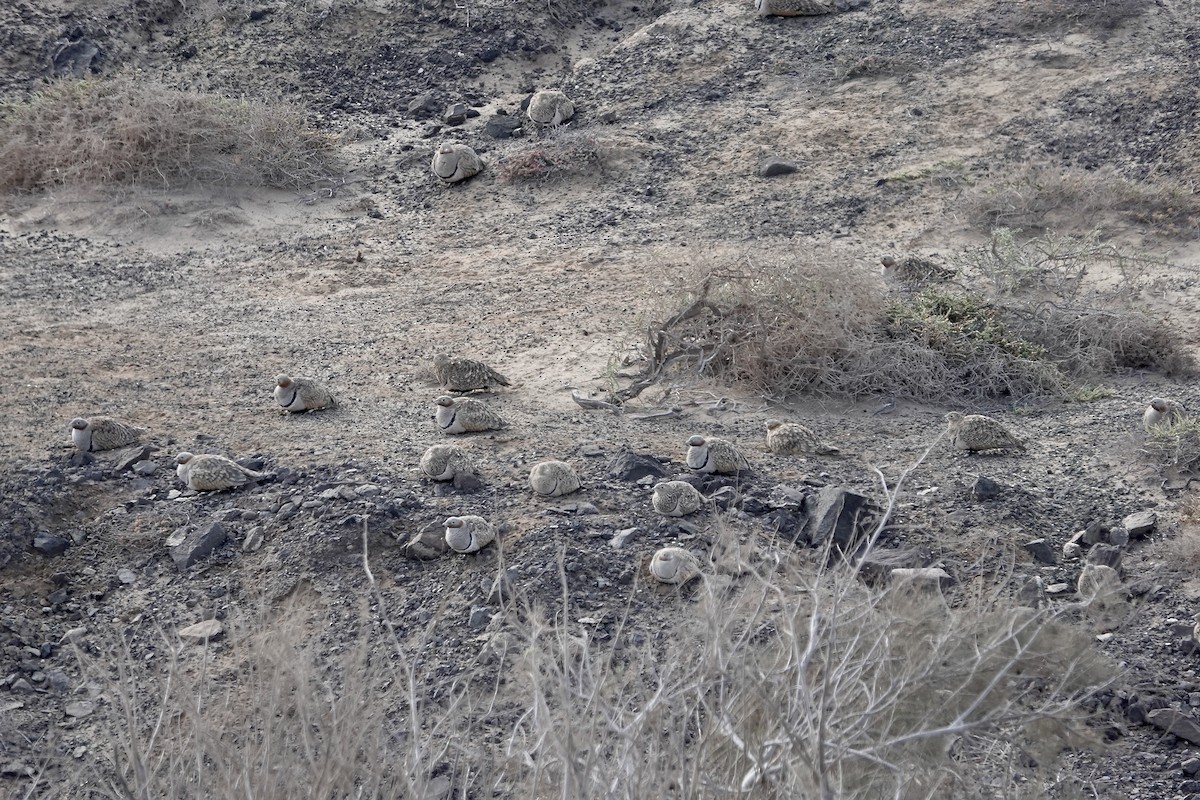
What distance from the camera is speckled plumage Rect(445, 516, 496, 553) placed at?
5.74m

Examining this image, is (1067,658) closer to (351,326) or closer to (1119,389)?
(1119,389)

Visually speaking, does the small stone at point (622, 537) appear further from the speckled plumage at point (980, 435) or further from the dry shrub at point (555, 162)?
the dry shrub at point (555, 162)

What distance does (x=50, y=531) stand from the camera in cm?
623

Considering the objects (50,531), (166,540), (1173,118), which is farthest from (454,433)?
(1173,118)

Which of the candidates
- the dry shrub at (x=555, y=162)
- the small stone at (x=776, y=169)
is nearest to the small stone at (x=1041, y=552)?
the small stone at (x=776, y=169)

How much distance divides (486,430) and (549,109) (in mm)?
5799

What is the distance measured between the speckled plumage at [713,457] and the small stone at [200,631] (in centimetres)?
234

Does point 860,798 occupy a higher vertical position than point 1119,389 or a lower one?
higher

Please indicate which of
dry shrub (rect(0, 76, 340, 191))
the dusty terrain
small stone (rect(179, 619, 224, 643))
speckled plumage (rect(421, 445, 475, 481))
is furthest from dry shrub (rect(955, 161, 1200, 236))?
small stone (rect(179, 619, 224, 643))

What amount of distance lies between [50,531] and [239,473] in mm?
906

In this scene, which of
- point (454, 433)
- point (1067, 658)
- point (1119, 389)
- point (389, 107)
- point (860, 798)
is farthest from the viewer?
point (389, 107)

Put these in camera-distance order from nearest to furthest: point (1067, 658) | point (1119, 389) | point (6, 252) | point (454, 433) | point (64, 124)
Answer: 1. point (1067, 658)
2. point (454, 433)
3. point (1119, 389)
4. point (6, 252)
5. point (64, 124)

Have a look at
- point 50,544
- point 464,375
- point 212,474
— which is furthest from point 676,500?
point 50,544

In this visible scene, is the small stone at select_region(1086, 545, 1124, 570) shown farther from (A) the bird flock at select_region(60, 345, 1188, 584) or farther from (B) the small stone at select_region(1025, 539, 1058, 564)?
(A) the bird flock at select_region(60, 345, 1188, 584)
